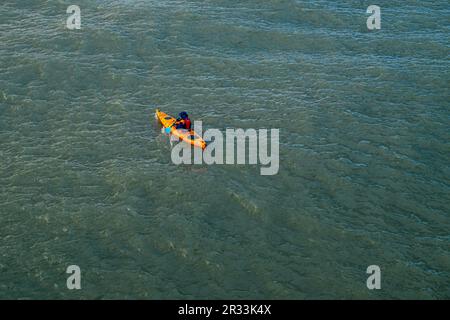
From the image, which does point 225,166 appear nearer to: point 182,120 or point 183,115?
point 182,120

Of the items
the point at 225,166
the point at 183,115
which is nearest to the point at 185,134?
the point at 183,115

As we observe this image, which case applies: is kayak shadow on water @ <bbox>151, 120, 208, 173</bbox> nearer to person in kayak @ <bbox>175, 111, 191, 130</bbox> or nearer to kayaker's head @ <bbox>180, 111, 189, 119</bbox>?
person in kayak @ <bbox>175, 111, 191, 130</bbox>

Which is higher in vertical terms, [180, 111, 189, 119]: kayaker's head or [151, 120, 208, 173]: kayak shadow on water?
[180, 111, 189, 119]: kayaker's head

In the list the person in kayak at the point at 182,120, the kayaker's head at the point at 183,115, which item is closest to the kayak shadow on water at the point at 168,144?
the person in kayak at the point at 182,120

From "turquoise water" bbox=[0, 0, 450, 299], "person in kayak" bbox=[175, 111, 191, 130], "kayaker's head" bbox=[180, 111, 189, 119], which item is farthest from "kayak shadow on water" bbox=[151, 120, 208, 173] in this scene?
"kayaker's head" bbox=[180, 111, 189, 119]

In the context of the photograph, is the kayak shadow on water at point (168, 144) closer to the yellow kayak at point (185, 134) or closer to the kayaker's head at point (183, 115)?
the yellow kayak at point (185, 134)

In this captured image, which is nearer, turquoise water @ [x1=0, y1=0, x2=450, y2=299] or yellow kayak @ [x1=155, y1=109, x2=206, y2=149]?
turquoise water @ [x1=0, y1=0, x2=450, y2=299]

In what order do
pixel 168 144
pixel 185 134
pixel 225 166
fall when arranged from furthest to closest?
pixel 168 144, pixel 185 134, pixel 225 166

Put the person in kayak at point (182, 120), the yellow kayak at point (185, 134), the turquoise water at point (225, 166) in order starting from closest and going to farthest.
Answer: the turquoise water at point (225, 166), the yellow kayak at point (185, 134), the person in kayak at point (182, 120)
